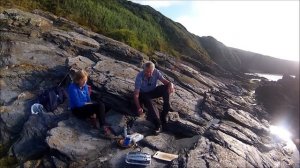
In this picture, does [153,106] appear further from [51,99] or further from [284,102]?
[284,102]

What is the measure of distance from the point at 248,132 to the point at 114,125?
637 cm

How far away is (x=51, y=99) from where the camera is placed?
47.9ft

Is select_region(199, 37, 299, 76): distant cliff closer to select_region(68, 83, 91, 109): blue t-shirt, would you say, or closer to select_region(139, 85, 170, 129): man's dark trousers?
select_region(139, 85, 170, 129): man's dark trousers

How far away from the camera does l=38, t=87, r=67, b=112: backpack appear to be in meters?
14.5

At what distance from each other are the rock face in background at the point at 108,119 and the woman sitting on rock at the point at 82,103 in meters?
0.48

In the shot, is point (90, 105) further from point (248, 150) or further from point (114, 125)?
point (248, 150)

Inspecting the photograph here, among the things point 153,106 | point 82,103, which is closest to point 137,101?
point 153,106

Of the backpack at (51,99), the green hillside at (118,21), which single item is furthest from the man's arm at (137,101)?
the green hillside at (118,21)

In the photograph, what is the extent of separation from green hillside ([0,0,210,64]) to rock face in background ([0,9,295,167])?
28.6 feet

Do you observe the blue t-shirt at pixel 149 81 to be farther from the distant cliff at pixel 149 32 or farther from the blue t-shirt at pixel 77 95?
the distant cliff at pixel 149 32

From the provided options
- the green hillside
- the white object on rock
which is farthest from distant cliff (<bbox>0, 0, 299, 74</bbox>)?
the white object on rock

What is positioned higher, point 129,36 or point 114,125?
point 129,36

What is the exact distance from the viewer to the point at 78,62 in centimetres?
1859

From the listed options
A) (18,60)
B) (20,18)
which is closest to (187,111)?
(18,60)
